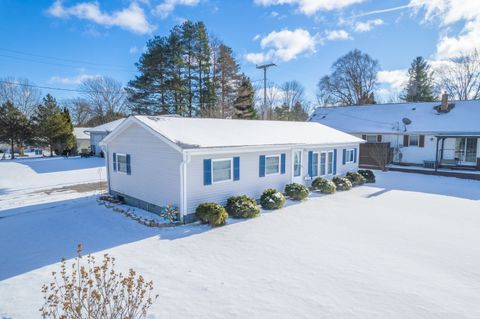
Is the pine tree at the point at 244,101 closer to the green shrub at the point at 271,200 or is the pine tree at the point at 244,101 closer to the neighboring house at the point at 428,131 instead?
the neighboring house at the point at 428,131

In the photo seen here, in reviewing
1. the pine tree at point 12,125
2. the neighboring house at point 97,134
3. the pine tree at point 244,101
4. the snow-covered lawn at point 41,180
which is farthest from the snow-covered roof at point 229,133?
the pine tree at point 12,125

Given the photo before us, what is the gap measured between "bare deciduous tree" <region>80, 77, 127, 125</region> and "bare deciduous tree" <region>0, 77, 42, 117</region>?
21.7ft

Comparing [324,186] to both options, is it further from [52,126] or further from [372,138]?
[52,126]

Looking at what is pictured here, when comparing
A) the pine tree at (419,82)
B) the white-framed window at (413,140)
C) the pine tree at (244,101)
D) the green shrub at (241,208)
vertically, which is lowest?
the green shrub at (241,208)

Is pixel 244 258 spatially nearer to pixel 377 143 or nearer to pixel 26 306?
pixel 26 306

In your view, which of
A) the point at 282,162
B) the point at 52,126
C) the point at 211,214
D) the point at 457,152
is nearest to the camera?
the point at 211,214

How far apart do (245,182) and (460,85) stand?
1523 inches

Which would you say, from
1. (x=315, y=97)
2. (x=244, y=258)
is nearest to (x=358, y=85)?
(x=315, y=97)

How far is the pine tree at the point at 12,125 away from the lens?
31.5 m

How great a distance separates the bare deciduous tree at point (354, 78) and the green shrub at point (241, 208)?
36.9 m

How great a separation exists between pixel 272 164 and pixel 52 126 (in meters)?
31.6

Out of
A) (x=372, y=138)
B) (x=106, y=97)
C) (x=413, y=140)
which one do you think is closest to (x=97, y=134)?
(x=106, y=97)

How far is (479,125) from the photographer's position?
2006 cm

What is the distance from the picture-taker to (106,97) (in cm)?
4375
